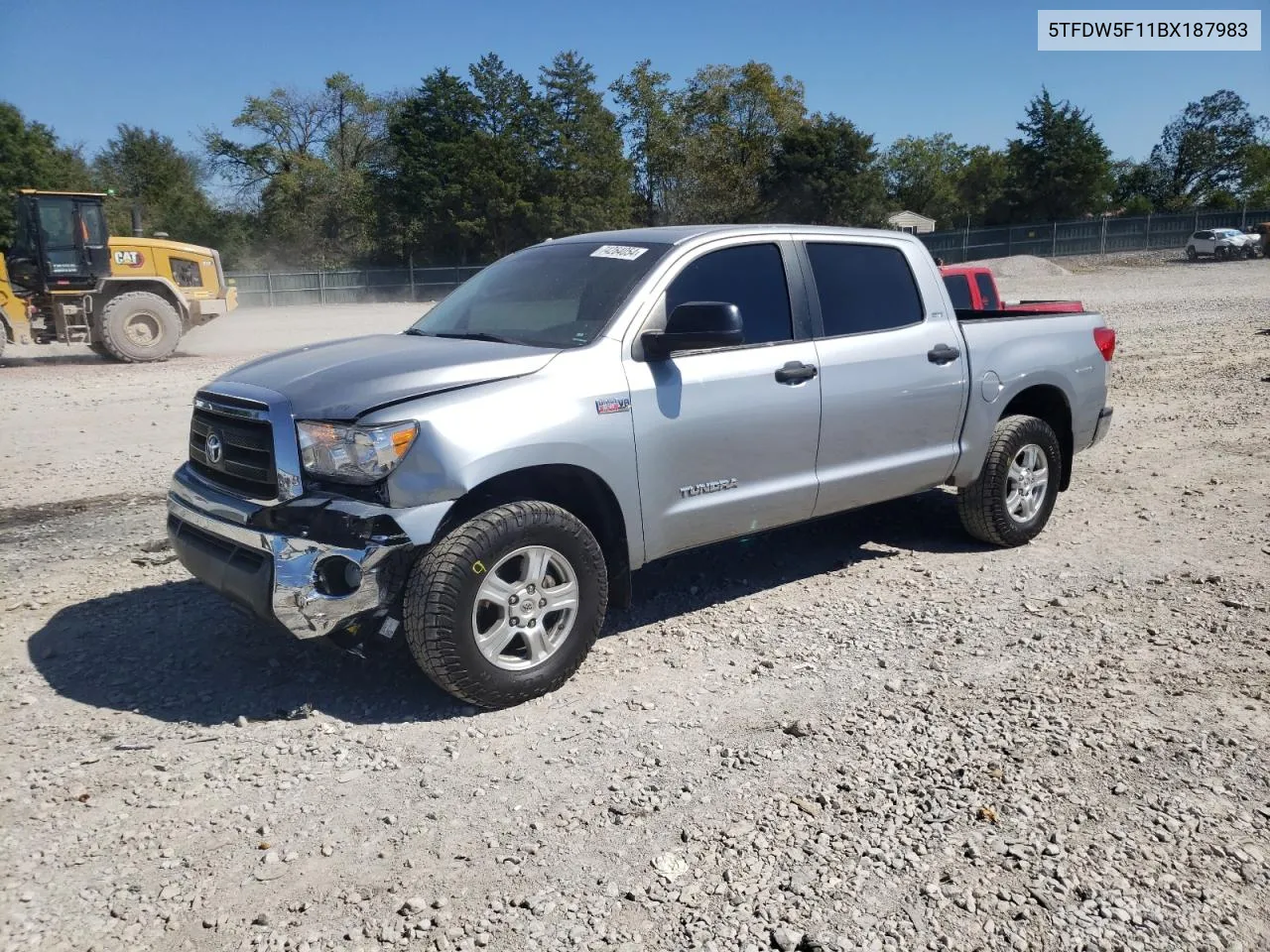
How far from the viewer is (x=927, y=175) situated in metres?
87.3

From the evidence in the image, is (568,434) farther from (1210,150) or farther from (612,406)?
(1210,150)

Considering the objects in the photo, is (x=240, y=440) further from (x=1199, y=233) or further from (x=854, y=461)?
(x=1199, y=233)

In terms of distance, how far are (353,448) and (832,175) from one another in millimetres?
59082

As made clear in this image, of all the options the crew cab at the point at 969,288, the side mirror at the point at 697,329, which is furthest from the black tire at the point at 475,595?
the crew cab at the point at 969,288

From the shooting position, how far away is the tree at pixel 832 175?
59031 millimetres

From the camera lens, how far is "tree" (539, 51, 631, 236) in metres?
52.4

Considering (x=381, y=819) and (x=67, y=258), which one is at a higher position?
(x=67, y=258)

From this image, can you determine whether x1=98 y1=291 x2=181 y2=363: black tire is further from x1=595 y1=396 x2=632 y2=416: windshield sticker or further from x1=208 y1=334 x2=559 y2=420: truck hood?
x1=595 y1=396 x2=632 y2=416: windshield sticker

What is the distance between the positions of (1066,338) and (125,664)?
5649 mm

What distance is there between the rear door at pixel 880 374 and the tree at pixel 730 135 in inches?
2306

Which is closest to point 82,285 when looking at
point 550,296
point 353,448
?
point 550,296

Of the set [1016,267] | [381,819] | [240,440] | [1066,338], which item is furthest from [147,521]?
[1016,267]

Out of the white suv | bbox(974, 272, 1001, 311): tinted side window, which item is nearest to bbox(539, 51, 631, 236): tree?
the white suv

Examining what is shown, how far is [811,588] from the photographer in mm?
5711
